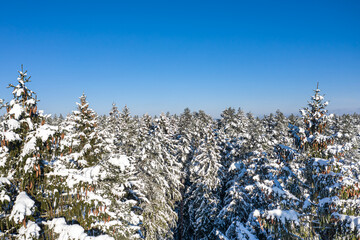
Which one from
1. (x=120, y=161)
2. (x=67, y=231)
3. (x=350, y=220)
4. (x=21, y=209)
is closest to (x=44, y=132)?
(x=21, y=209)

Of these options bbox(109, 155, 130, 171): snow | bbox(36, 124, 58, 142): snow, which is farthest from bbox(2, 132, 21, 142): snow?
bbox(109, 155, 130, 171): snow

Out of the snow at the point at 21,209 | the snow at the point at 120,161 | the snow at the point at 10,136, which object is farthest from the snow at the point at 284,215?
the snow at the point at 10,136

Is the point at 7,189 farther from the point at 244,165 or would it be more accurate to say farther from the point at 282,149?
the point at 244,165

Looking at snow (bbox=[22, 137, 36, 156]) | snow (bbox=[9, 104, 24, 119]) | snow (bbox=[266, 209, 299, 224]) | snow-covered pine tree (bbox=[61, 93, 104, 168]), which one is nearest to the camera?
snow (bbox=[22, 137, 36, 156])

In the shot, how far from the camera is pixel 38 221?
6066 mm

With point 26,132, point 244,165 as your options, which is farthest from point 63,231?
point 244,165

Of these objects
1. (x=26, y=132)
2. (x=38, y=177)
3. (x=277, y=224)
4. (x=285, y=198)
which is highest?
(x=26, y=132)

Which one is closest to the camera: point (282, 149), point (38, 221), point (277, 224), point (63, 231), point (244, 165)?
point (63, 231)

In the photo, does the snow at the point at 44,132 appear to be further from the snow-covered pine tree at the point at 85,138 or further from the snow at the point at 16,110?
the snow-covered pine tree at the point at 85,138

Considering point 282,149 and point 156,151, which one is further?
point 156,151

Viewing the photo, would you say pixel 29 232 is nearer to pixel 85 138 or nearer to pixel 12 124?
pixel 12 124

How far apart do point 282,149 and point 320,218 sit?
10.6 ft

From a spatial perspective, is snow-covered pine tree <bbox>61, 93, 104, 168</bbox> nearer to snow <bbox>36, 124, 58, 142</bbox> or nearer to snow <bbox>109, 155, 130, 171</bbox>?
snow <bbox>109, 155, 130, 171</bbox>

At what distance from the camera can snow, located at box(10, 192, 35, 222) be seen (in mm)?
4957
